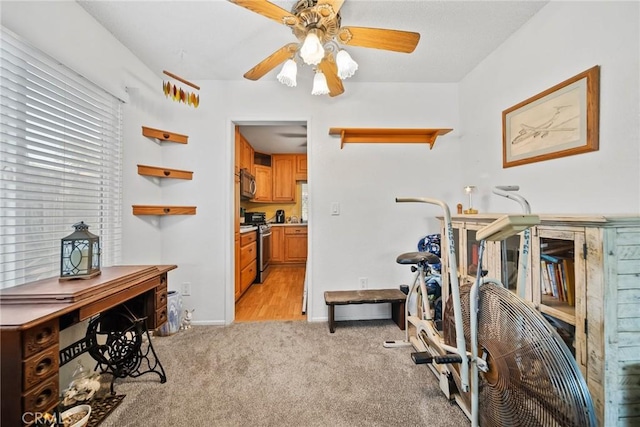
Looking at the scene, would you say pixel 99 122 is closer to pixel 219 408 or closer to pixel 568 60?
pixel 219 408

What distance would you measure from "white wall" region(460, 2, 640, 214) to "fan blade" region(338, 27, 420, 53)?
94 centimetres

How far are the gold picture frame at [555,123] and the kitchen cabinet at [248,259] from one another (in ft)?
9.37

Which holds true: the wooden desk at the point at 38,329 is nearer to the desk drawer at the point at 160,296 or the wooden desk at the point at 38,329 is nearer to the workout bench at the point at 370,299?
the desk drawer at the point at 160,296

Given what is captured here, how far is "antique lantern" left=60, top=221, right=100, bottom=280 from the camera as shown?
1.18 metres

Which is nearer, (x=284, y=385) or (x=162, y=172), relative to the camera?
(x=284, y=385)

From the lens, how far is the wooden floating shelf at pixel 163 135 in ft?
6.86

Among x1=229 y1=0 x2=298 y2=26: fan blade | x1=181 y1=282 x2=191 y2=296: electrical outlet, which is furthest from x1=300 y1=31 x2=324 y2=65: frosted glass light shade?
x1=181 y1=282 x2=191 y2=296: electrical outlet

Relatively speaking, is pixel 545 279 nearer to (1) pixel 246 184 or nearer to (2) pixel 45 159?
(2) pixel 45 159

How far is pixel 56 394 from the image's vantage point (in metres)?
0.93

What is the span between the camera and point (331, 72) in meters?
1.61

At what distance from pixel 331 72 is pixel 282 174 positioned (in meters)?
3.75

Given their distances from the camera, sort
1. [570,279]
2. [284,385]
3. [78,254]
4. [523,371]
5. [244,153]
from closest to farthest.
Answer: [523,371] < [570,279] < [78,254] < [284,385] < [244,153]

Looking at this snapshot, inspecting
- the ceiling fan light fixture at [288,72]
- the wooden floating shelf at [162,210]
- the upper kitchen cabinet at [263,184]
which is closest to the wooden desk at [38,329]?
the wooden floating shelf at [162,210]

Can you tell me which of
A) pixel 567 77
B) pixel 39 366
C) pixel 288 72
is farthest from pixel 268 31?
pixel 39 366
